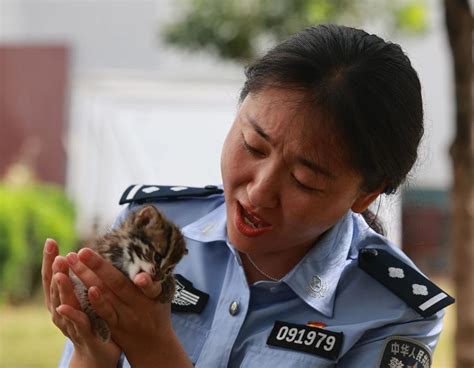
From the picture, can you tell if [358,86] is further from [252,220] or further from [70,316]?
[70,316]

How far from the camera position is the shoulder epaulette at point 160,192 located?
7.43 ft

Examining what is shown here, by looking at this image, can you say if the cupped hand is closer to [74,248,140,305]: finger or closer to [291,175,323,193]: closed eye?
[74,248,140,305]: finger

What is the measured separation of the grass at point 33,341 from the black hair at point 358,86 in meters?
4.99

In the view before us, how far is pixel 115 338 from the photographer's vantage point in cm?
202

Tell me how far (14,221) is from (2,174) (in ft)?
11.6

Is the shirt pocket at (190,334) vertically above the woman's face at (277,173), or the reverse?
the woman's face at (277,173)

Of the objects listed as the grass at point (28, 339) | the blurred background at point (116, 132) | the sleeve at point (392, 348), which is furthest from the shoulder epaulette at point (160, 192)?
the blurred background at point (116, 132)

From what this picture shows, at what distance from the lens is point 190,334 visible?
2166 mm

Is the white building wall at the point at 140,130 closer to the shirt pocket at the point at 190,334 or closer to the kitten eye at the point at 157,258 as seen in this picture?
the shirt pocket at the point at 190,334

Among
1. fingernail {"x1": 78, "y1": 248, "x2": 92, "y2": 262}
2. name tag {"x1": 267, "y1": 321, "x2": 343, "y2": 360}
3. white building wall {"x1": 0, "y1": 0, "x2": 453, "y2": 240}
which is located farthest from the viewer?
white building wall {"x1": 0, "y1": 0, "x2": 453, "y2": 240}

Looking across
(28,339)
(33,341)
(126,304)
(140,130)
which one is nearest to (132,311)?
(126,304)

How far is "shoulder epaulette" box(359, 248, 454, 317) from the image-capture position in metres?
2.13

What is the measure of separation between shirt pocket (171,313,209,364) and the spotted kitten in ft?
0.60

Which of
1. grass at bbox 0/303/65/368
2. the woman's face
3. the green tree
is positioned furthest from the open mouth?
the green tree
